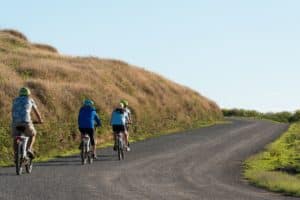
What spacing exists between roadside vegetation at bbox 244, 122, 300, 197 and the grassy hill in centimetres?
896

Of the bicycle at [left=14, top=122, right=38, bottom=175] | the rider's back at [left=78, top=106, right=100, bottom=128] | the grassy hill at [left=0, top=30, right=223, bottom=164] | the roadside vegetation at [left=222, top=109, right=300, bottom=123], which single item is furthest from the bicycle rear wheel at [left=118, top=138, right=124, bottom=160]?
the roadside vegetation at [left=222, top=109, right=300, bottom=123]

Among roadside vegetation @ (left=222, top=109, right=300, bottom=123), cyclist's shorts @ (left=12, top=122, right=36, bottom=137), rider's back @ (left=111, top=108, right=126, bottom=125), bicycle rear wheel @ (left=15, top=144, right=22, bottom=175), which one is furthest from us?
roadside vegetation @ (left=222, top=109, right=300, bottom=123)

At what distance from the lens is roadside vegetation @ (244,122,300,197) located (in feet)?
54.0

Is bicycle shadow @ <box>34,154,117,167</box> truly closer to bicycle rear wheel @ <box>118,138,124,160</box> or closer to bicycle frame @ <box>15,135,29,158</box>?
bicycle rear wheel @ <box>118,138,124,160</box>

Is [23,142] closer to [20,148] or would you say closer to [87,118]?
[20,148]

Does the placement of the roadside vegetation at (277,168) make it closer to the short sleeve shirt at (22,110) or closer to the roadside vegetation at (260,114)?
the short sleeve shirt at (22,110)

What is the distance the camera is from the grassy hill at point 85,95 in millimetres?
29203

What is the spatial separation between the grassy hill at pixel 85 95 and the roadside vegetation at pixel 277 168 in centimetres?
896

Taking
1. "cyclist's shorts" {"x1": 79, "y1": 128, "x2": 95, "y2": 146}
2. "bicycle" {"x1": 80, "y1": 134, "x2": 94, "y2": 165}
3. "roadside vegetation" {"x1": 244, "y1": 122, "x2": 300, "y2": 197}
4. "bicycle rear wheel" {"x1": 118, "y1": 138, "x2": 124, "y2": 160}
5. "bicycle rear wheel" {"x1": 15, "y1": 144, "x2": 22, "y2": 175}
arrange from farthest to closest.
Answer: "bicycle rear wheel" {"x1": 118, "y1": 138, "x2": 124, "y2": 160} → "cyclist's shorts" {"x1": 79, "y1": 128, "x2": 95, "y2": 146} → "bicycle" {"x1": 80, "y1": 134, "x2": 94, "y2": 165} → "bicycle rear wheel" {"x1": 15, "y1": 144, "x2": 22, "y2": 175} → "roadside vegetation" {"x1": 244, "y1": 122, "x2": 300, "y2": 197}

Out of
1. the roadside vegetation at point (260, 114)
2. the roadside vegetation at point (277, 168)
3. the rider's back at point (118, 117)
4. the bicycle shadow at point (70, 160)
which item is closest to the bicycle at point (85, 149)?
the bicycle shadow at point (70, 160)

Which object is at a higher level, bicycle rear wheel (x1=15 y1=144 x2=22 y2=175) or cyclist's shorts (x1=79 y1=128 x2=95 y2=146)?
cyclist's shorts (x1=79 y1=128 x2=95 y2=146)

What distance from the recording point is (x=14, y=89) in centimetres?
3033

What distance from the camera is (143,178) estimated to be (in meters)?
17.2

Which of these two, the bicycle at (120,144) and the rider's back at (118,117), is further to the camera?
the rider's back at (118,117)
